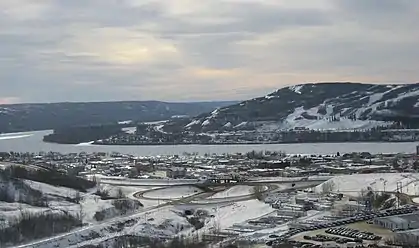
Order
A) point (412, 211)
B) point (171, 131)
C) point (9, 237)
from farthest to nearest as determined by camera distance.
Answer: point (171, 131) → point (412, 211) → point (9, 237)

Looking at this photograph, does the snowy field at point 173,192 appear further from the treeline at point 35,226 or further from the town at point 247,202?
the treeline at point 35,226

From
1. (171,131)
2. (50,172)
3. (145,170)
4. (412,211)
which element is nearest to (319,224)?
(412,211)

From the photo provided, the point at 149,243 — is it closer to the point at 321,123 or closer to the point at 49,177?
the point at 49,177

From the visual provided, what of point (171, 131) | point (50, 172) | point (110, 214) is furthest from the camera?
point (171, 131)

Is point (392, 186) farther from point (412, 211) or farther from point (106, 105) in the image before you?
point (106, 105)

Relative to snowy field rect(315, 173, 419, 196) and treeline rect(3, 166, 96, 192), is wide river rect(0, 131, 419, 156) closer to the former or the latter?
snowy field rect(315, 173, 419, 196)

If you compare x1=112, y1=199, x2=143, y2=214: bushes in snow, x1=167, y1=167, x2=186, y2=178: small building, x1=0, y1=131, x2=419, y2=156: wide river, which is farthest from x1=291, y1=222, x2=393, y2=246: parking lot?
x1=0, y1=131, x2=419, y2=156: wide river

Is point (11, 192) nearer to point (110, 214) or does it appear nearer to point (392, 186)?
point (110, 214)

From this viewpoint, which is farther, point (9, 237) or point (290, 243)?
point (9, 237)
